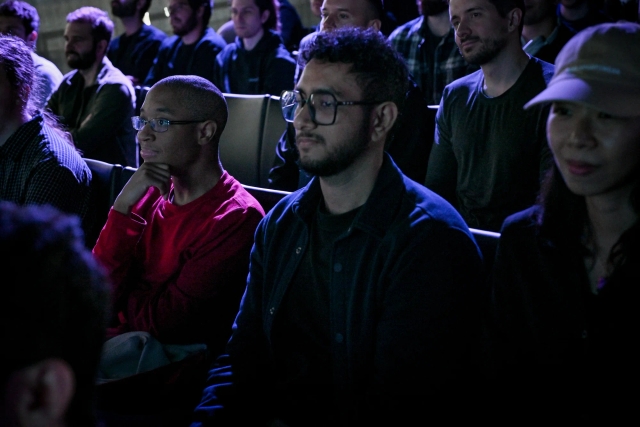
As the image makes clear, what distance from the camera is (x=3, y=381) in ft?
2.41

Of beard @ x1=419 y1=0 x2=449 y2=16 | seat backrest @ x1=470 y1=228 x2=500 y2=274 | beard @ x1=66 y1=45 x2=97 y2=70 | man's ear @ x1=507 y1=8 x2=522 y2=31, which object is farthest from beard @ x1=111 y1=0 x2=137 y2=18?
seat backrest @ x1=470 y1=228 x2=500 y2=274

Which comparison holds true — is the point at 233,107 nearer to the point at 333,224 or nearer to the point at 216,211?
the point at 216,211

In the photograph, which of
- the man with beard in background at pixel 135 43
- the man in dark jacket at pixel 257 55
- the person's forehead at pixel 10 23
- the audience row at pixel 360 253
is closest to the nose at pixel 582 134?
the audience row at pixel 360 253

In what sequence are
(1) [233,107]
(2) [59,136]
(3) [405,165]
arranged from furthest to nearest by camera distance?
(1) [233,107], (3) [405,165], (2) [59,136]

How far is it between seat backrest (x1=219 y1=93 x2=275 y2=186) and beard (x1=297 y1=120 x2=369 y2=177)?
201 centimetres

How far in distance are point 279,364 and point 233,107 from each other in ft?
7.81

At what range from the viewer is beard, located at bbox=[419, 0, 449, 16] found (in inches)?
146

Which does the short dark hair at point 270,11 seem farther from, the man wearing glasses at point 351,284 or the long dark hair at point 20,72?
the man wearing glasses at point 351,284

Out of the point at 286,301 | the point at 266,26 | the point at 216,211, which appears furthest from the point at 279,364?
the point at 266,26

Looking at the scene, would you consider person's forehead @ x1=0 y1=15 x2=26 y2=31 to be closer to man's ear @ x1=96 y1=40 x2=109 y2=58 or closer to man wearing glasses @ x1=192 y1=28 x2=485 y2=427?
man's ear @ x1=96 y1=40 x2=109 y2=58

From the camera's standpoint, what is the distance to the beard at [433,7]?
146 inches

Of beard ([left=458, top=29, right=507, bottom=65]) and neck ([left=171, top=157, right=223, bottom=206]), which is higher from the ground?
beard ([left=458, top=29, right=507, bottom=65])

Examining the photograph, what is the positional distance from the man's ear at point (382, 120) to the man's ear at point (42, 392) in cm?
116

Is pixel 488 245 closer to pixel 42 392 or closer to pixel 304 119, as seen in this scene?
pixel 304 119
